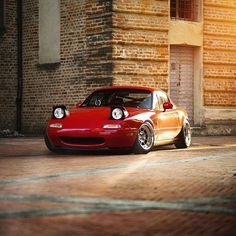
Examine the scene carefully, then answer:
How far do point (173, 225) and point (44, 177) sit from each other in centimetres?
308

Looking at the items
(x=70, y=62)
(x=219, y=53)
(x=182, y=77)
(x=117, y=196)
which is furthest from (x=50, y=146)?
(x=219, y=53)

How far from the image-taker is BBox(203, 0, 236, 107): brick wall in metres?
19.0

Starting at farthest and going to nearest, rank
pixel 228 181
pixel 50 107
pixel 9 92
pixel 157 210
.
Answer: pixel 9 92 → pixel 50 107 → pixel 228 181 → pixel 157 210

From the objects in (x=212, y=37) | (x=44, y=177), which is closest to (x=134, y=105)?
(x=44, y=177)

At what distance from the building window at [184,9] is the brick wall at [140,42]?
70cm

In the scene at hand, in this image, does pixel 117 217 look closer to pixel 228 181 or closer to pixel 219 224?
pixel 219 224

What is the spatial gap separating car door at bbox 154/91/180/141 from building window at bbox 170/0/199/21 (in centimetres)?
735

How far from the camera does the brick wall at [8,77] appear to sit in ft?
67.0

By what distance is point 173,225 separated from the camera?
4.25 metres

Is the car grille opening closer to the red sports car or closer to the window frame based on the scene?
the red sports car

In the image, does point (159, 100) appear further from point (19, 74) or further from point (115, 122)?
point (19, 74)

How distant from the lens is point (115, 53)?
17125 millimetres

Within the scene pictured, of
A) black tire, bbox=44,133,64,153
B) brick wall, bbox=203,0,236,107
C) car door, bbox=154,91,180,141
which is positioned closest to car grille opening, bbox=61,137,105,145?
black tire, bbox=44,133,64,153

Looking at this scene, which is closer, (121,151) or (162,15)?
(121,151)
